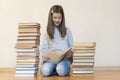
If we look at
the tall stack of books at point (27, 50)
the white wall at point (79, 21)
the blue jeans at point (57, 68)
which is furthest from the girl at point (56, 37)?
the white wall at point (79, 21)

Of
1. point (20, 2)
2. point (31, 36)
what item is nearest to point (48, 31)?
point (31, 36)

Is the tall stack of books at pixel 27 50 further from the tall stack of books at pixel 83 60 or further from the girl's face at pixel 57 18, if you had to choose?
the tall stack of books at pixel 83 60

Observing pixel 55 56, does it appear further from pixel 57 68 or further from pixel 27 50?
pixel 27 50

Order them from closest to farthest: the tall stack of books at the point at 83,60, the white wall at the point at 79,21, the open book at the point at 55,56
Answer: the open book at the point at 55,56 → the tall stack of books at the point at 83,60 → the white wall at the point at 79,21

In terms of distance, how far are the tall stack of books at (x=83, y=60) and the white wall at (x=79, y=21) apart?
2.05ft

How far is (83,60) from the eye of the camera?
2.53 meters

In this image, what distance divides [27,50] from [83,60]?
0.56m

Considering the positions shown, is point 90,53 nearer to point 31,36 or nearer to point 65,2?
point 31,36

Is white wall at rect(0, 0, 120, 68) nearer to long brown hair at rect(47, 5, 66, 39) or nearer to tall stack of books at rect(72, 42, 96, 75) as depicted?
long brown hair at rect(47, 5, 66, 39)

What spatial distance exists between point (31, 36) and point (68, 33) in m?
0.39

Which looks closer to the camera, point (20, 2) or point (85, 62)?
point (85, 62)

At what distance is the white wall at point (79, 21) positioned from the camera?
314 centimetres

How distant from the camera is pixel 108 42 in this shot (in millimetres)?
3186

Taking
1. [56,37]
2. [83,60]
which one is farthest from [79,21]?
[83,60]
